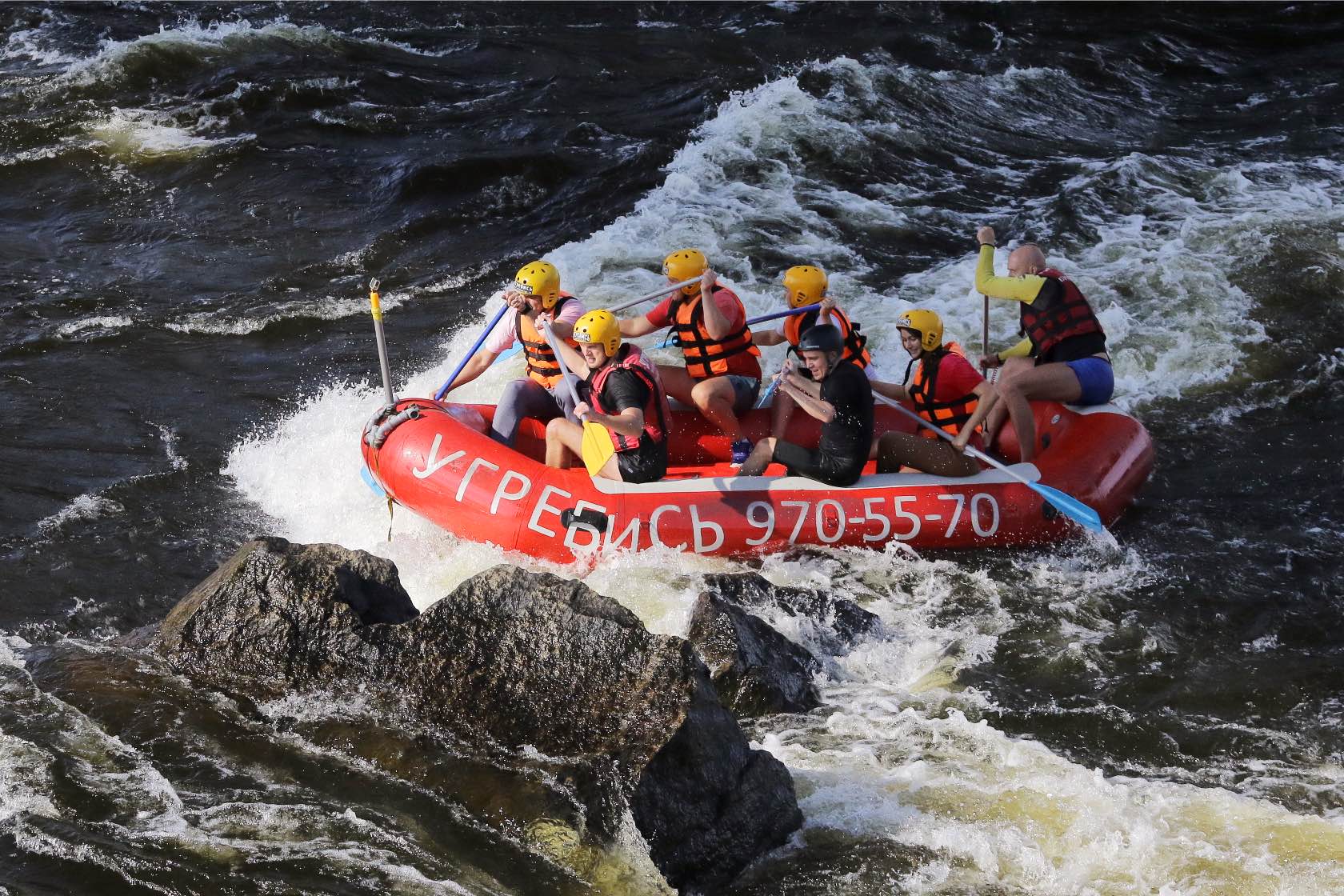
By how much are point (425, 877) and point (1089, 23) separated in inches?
614

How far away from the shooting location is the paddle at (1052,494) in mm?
7176

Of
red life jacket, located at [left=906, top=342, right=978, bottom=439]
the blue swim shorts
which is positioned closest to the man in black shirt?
red life jacket, located at [left=906, top=342, right=978, bottom=439]

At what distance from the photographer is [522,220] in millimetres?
12617

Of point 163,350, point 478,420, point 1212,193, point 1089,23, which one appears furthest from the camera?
point 1089,23

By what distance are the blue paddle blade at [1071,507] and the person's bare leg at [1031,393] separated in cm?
36

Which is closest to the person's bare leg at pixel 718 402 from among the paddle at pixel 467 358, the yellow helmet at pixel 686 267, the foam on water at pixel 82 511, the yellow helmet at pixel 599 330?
the yellow helmet at pixel 686 267

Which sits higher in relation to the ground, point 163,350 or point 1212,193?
point 1212,193

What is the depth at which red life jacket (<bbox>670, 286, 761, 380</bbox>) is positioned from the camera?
7824mm

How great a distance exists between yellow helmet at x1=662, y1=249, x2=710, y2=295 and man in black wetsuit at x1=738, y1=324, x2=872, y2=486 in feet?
3.18

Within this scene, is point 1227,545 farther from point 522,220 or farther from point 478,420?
point 522,220

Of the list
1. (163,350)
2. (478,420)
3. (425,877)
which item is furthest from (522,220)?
(425,877)

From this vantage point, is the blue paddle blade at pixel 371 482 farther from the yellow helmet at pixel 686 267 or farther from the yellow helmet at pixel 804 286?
the yellow helmet at pixel 804 286

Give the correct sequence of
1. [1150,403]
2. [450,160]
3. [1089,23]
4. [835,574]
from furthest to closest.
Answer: [1089,23], [450,160], [1150,403], [835,574]

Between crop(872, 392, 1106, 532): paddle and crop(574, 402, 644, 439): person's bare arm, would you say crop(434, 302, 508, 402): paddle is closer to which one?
crop(574, 402, 644, 439): person's bare arm
